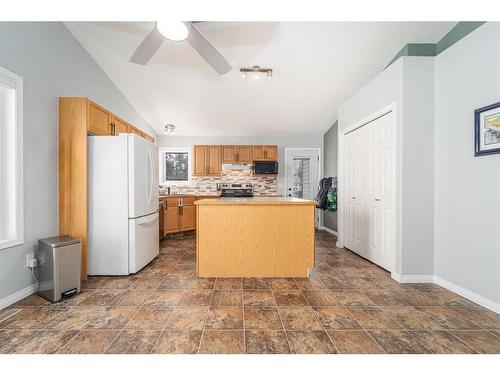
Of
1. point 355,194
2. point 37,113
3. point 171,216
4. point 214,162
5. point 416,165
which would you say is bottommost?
point 171,216

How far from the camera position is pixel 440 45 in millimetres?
2400

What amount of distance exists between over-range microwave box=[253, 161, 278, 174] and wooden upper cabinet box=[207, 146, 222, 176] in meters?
0.93

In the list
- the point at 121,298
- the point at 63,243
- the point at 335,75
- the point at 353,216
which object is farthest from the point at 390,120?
the point at 63,243

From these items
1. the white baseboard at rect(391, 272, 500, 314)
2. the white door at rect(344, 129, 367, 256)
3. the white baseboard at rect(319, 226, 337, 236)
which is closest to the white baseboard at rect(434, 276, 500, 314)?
the white baseboard at rect(391, 272, 500, 314)

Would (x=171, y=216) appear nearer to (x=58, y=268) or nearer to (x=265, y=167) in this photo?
(x=265, y=167)

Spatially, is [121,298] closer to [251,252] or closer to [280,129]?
[251,252]

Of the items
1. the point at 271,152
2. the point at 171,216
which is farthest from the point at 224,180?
the point at 171,216

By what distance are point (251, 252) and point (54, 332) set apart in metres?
1.79

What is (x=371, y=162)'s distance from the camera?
309 cm

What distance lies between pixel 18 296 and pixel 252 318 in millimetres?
2200

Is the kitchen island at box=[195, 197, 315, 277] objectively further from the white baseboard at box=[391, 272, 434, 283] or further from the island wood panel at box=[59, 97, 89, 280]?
the island wood panel at box=[59, 97, 89, 280]

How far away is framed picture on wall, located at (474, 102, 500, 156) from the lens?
186 cm

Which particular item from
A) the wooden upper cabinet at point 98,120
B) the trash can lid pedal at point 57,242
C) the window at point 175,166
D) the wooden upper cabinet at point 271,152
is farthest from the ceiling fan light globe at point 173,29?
the window at point 175,166

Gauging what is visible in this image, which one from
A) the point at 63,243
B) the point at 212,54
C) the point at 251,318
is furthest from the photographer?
the point at 212,54
